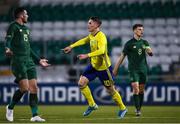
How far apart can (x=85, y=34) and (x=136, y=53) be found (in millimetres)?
8968

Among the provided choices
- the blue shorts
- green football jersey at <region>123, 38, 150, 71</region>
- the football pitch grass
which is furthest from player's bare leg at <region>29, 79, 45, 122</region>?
green football jersey at <region>123, 38, 150, 71</region>

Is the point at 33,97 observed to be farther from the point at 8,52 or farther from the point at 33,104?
the point at 8,52

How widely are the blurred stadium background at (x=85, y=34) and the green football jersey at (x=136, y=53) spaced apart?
504 centimetres

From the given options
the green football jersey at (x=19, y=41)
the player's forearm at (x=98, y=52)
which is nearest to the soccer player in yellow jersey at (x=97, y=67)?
the player's forearm at (x=98, y=52)

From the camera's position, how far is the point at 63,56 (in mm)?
21562

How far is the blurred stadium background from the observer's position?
19359 mm

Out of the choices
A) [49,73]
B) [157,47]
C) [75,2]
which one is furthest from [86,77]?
[75,2]

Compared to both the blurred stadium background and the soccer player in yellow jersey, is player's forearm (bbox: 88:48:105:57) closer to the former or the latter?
the soccer player in yellow jersey

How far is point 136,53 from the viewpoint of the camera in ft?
46.3

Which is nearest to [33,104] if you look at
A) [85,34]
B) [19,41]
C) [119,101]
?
[19,41]

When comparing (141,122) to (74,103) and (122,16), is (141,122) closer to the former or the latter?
(74,103)

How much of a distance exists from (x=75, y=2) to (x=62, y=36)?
2.51 metres

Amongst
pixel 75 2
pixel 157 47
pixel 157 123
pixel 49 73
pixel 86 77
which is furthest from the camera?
pixel 75 2

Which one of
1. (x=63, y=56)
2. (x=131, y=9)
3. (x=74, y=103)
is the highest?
(x=131, y=9)
